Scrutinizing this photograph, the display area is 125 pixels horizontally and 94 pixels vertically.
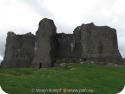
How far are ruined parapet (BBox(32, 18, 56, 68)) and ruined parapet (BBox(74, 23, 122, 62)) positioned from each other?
6748 millimetres

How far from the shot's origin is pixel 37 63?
75.5m

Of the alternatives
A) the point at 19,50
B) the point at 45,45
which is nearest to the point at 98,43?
the point at 45,45

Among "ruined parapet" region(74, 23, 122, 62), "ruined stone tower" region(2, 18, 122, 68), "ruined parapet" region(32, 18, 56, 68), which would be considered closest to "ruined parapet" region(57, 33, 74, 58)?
"ruined stone tower" region(2, 18, 122, 68)

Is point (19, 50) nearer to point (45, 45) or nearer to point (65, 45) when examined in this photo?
point (45, 45)

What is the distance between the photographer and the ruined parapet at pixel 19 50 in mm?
81250

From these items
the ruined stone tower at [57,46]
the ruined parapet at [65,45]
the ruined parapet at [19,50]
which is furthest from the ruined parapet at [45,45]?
the ruined parapet at [19,50]

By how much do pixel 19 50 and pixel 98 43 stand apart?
20.8 meters

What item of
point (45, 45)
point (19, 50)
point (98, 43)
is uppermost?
point (45, 45)

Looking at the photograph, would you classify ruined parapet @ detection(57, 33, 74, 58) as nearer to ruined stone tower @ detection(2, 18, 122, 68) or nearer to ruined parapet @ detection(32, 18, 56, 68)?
ruined stone tower @ detection(2, 18, 122, 68)

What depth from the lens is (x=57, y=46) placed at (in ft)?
259

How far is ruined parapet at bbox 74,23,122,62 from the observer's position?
71.9m

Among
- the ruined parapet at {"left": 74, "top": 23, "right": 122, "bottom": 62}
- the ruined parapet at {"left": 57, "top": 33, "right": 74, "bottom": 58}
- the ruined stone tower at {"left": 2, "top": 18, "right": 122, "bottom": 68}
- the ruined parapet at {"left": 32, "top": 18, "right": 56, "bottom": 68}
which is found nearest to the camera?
the ruined parapet at {"left": 74, "top": 23, "right": 122, "bottom": 62}

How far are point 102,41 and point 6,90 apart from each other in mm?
45817

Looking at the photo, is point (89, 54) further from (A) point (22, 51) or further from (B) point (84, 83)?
(B) point (84, 83)
